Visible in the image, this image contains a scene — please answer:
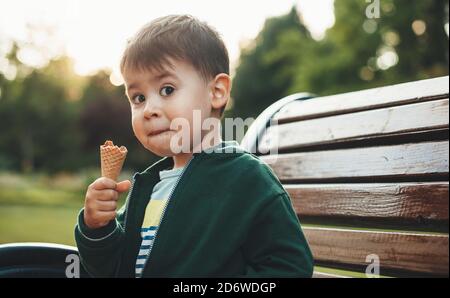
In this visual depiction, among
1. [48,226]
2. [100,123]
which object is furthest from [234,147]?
[100,123]

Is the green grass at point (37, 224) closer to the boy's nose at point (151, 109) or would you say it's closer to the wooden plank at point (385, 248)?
the wooden plank at point (385, 248)

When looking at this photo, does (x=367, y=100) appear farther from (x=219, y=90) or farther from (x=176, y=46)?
(x=176, y=46)

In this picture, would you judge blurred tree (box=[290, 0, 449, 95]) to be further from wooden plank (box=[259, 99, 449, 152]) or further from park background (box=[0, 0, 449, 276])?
wooden plank (box=[259, 99, 449, 152])

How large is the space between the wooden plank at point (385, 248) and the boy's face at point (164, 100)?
0.61 m

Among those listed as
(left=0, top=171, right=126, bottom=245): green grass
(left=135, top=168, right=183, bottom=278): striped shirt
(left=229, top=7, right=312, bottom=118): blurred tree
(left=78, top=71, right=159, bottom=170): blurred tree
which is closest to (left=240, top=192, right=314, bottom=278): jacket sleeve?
(left=135, top=168, right=183, bottom=278): striped shirt

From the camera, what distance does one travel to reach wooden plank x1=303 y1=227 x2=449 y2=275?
54.1 inches

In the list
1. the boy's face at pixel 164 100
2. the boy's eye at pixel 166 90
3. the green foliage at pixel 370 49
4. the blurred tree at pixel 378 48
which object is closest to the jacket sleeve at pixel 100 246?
the boy's face at pixel 164 100

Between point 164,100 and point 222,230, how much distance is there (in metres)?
0.38

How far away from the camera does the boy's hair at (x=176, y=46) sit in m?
1.40

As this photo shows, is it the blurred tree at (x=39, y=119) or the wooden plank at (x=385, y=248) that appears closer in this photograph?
the wooden plank at (x=385, y=248)

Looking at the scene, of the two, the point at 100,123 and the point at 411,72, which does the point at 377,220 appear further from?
the point at 100,123

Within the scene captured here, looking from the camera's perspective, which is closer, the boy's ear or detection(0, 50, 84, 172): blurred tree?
the boy's ear

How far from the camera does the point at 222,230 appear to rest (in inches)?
51.4

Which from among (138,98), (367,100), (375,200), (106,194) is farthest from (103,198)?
(367,100)
